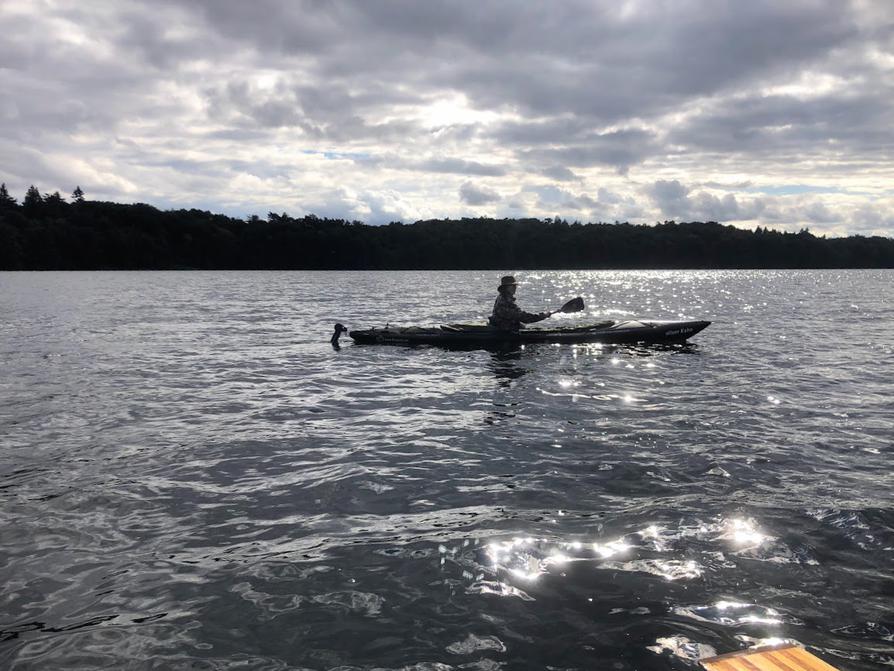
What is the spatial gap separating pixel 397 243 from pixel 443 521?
480 ft

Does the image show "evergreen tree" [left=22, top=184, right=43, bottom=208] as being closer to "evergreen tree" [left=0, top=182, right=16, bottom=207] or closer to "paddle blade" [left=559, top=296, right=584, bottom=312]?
"evergreen tree" [left=0, top=182, right=16, bottom=207]

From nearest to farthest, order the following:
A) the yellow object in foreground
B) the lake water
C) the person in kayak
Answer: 1. the yellow object in foreground
2. the lake water
3. the person in kayak

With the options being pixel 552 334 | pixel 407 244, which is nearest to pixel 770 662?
pixel 552 334

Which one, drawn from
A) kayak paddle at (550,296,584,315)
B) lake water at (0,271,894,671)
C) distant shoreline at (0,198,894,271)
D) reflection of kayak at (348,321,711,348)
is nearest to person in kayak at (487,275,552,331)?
reflection of kayak at (348,321,711,348)

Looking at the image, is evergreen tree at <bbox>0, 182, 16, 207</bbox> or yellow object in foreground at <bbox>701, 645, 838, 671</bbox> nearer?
yellow object in foreground at <bbox>701, 645, 838, 671</bbox>

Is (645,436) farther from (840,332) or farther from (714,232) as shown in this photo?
(714,232)

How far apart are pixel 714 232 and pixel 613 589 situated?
168m

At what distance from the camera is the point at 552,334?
67.9 ft

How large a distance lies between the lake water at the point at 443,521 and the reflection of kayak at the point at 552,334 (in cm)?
503

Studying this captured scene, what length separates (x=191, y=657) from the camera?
482 centimetres

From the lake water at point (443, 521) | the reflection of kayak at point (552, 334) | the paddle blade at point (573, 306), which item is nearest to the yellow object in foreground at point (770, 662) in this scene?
the lake water at point (443, 521)

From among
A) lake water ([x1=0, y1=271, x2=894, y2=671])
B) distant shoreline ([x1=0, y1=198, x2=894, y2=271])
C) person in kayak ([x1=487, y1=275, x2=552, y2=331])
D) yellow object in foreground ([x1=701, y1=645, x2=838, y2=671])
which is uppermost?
distant shoreline ([x1=0, y1=198, x2=894, y2=271])

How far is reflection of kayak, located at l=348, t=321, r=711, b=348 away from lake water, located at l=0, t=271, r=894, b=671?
16.5 ft

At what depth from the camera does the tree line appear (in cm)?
13362
